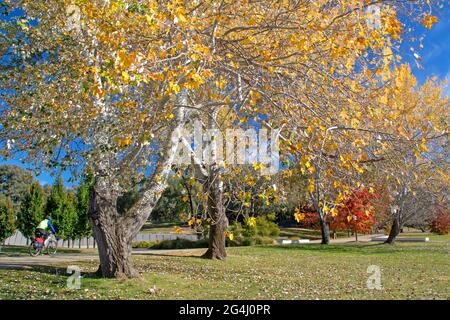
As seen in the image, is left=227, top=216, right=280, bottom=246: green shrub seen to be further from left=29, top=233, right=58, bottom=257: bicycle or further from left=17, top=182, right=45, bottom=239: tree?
left=17, top=182, right=45, bottom=239: tree

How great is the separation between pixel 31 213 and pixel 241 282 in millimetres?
17755

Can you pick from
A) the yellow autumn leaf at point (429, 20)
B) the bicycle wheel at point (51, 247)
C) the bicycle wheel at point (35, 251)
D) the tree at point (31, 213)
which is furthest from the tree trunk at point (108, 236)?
the tree at point (31, 213)

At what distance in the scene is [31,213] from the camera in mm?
24438

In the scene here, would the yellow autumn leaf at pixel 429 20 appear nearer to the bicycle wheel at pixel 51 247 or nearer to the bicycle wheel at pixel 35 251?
the bicycle wheel at pixel 35 251

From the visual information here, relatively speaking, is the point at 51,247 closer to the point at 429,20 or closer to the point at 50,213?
the point at 50,213

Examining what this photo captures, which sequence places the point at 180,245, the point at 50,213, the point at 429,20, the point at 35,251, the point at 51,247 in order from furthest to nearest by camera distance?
the point at 50,213, the point at 180,245, the point at 51,247, the point at 35,251, the point at 429,20

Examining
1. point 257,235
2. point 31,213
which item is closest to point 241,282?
point 31,213

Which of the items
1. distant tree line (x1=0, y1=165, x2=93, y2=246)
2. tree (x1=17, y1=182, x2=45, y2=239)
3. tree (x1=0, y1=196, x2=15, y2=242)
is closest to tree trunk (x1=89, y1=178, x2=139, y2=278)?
distant tree line (x1=0, y1=165, x2=93, y2=246)

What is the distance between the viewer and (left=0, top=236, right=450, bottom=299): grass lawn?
8.39 metres

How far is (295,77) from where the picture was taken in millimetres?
7711

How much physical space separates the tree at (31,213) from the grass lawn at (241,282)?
12.9 m

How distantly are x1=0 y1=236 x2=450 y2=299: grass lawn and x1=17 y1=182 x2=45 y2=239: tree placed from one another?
12.9 meters
